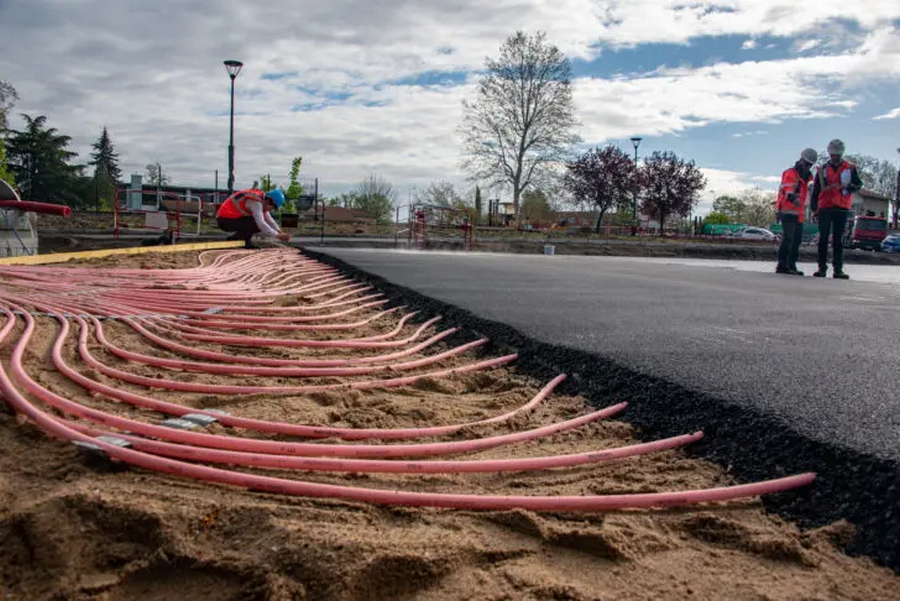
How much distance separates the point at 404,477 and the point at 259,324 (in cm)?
274

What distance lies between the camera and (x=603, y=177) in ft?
134

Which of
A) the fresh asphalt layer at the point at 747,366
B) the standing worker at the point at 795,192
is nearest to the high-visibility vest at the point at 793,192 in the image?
the standing worker at the point at 795,192

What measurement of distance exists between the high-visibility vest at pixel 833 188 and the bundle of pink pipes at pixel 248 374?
688 cm

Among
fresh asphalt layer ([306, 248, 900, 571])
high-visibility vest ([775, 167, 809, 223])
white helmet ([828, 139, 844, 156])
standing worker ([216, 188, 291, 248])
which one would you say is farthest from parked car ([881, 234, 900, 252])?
standing worker ([216, 188, 291, 248])

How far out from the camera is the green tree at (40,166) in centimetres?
4550

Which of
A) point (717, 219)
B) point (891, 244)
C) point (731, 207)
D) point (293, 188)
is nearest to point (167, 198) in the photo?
point (293, 188)

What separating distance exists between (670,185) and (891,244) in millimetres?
13316

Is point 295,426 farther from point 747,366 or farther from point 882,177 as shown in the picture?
point 882,177

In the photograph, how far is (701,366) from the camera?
10.4ft

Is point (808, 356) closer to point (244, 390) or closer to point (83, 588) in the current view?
point (244, 390)

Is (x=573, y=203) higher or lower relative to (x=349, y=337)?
higher

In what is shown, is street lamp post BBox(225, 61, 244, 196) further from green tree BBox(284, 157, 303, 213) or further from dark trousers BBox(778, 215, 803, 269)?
dark trousers BBox(778, 215, 803, 269)

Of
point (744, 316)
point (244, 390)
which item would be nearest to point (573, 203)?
point (744, 316)

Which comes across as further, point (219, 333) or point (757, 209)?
point (757, 209)
